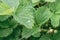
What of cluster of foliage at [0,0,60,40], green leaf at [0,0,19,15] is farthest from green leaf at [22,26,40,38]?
green leaf at [0,0,19,15]

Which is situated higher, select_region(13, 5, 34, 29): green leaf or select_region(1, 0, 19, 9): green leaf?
select_region(1, 0, 19, 9): green leaf

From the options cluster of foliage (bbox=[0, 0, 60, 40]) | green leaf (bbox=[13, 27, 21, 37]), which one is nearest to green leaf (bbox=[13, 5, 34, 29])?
cluster of foliage (bbox=[0, 0, 60, 40])

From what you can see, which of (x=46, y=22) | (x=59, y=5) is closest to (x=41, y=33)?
(x=46, y=22)

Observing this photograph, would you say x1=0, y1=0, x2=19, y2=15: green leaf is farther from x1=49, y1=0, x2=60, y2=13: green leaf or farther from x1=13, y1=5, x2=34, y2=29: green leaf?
x1=49, y1=0, x2=60, y2=13: green leaf

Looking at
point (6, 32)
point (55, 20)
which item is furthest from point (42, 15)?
point (6, 32)

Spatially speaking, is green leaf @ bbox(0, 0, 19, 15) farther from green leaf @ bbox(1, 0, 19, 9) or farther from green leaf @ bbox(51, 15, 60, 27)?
green leaf @ bbox(51, 15, 60, 27)

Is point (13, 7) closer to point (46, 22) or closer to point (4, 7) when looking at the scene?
point (4, 7)

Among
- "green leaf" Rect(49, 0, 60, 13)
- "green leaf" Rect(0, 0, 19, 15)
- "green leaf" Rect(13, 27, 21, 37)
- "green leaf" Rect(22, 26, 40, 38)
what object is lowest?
"green leaf" Rect(13, 27, 21, 37)

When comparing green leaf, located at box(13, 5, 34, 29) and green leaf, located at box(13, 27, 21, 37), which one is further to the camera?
green leaf, located at box(13, 27, 21, 37)
